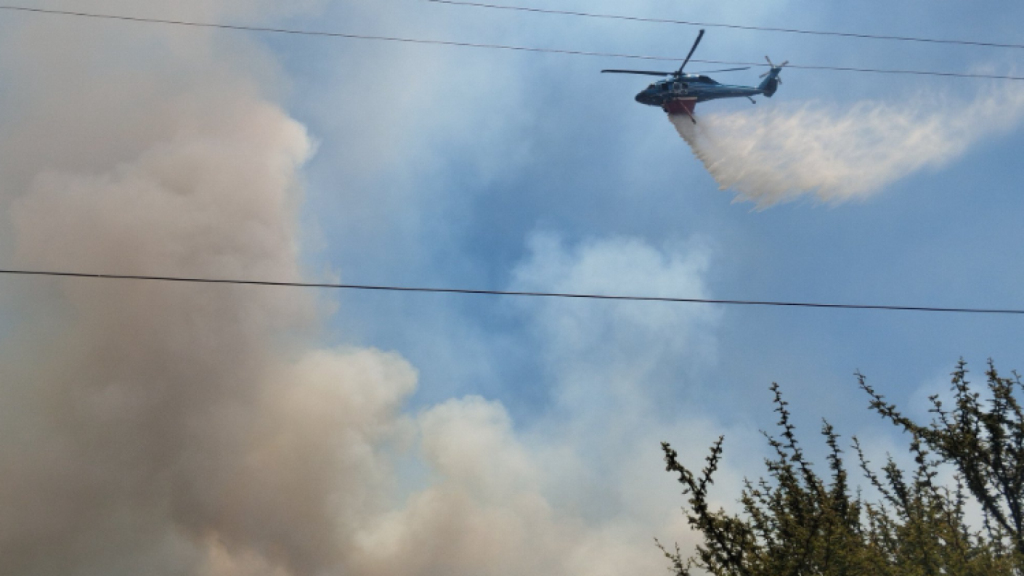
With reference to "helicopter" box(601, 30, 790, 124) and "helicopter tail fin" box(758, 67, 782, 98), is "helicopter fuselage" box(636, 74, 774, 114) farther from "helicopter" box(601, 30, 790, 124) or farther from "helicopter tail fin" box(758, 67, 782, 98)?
"helicopter tail fin" box(758, 67, 782, 98)

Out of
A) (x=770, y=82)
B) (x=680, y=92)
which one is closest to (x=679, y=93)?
(x=680, y=92)

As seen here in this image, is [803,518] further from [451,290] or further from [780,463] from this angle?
[451,290]

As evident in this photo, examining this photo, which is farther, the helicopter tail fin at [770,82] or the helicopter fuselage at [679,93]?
the helicopter tail fin at [770,82]

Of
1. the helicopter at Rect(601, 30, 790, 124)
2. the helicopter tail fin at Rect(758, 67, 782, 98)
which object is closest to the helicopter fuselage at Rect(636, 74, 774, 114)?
the helicopter at Rect(601, 30, 790, 124)

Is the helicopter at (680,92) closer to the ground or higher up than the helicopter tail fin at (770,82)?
closer to the ground

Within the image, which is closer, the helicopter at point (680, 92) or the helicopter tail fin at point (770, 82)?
the helicopter at point (680, 92)

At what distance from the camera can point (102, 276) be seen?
13664 millimetres

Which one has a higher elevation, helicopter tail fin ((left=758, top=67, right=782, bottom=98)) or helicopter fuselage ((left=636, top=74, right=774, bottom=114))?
helicopter tail fin ((left=758, top=67, right=782, bottom=98))

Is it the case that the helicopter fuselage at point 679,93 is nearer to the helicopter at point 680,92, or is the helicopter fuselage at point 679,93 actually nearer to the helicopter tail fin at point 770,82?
the helicopter at point 680,92

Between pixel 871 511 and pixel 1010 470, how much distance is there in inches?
187

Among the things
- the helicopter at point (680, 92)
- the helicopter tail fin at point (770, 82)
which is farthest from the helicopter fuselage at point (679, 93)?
the helicopter tail fin at point (770, 82)

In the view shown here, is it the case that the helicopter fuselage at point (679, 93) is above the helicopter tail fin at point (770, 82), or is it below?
below

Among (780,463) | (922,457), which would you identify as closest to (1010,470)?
(922,457)

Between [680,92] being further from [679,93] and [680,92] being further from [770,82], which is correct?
[770,82]
